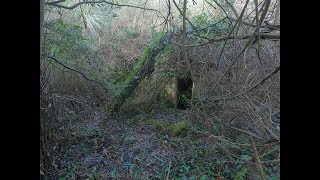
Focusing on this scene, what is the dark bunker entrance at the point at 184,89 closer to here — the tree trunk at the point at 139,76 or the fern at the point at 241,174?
the tree trunk at the point at 139,76

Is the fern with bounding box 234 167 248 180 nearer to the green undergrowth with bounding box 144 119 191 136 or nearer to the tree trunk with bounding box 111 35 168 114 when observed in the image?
the green undergrowth with bounding box 144 119 191 136

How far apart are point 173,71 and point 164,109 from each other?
47.8 inches

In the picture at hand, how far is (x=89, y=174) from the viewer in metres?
4.59

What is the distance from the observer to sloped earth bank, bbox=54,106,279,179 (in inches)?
179

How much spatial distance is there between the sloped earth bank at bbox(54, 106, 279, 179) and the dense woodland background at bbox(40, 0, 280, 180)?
0.02 meters

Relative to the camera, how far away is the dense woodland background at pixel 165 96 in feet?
10.9

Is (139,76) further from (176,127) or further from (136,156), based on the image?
(136,156)

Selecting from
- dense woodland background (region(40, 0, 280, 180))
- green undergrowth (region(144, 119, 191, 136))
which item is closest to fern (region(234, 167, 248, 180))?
dense woodland background (region(40, 0, 280, 180))

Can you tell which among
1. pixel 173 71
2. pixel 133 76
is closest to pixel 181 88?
→ pixel 173 71

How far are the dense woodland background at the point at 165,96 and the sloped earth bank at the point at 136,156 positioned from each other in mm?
21
